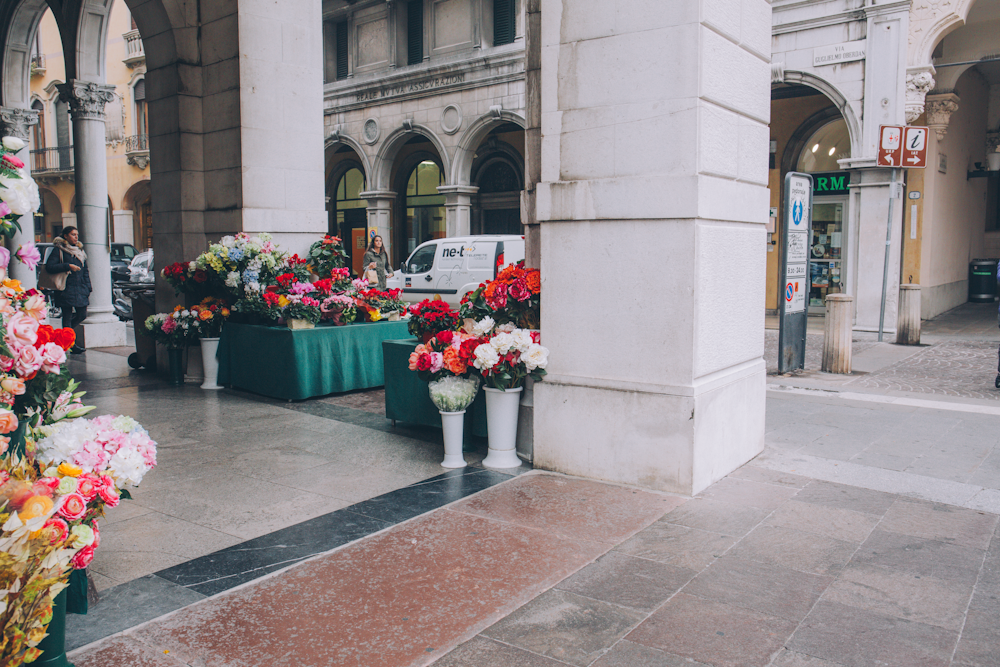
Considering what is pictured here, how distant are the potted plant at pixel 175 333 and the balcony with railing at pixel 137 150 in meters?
Answer: 25.0

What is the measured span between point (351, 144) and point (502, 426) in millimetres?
20411

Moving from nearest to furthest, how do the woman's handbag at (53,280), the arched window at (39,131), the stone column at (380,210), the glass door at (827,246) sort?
1. the woman's handbag at (53,280)
2. the glass door at (827,246)
3. the stone column at (380,210)
4. the arched window at (39,131)

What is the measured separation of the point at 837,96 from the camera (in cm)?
1443

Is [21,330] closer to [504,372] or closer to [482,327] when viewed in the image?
[504,372]

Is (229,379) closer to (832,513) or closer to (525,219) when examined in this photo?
(525,219)

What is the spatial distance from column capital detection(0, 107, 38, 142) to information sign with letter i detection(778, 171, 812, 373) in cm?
1285

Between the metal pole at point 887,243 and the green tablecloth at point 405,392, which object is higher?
the metal pole at point 887,243

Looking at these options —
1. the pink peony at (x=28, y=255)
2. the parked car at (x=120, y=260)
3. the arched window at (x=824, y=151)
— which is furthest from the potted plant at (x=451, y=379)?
the parked car at (x=120, y=260)

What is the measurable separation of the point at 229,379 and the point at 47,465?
6229mm

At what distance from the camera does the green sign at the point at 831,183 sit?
17.7 m

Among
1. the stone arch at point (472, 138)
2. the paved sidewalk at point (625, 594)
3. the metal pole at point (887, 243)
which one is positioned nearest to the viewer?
the paved sidewalk at point (625, 594)

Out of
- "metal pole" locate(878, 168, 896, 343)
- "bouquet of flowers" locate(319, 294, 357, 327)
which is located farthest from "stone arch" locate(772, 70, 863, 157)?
"bouquet of flowers" locate(319, 294, 357, 327)

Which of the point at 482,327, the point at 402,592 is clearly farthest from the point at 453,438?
the point at 402,592

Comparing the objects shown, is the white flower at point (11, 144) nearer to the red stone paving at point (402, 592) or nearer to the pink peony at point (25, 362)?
the pink peony at point (25, 362)
